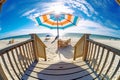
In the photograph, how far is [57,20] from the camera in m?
6.96

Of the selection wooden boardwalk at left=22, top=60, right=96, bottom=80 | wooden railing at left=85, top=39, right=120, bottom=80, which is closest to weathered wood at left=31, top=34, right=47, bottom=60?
wooden boardwalk at left=22, top=60, right=96, bottom=80

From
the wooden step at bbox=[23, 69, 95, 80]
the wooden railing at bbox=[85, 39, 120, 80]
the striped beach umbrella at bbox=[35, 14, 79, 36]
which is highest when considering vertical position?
the striped beach umbrella at bbox=[35, 14, 79, 36]

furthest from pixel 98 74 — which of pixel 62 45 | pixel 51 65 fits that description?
pixel 62 45

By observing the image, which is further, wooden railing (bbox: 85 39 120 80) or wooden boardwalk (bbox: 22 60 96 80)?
wooden boardwalk (bbox: 22 60 96 80)

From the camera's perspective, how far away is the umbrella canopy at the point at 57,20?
621 cm

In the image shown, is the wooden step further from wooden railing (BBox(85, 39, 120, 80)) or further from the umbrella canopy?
the umbrella canopy

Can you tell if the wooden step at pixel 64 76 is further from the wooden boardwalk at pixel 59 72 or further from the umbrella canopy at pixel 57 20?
the umbrella canopy at pixel 57 20

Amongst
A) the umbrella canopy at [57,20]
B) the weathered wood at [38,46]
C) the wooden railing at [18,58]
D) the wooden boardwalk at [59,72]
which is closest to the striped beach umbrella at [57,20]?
the umbrella canopy at [57,20]

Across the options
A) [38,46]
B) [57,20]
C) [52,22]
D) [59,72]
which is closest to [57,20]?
[57,20]

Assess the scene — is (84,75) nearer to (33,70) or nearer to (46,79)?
(46,79)

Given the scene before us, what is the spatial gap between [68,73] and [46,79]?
19.2 inches

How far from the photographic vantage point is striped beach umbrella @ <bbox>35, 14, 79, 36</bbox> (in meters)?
6.21

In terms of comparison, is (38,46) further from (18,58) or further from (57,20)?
(57,20)

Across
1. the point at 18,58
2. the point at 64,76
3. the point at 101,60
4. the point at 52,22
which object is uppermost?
the point at 52,22
